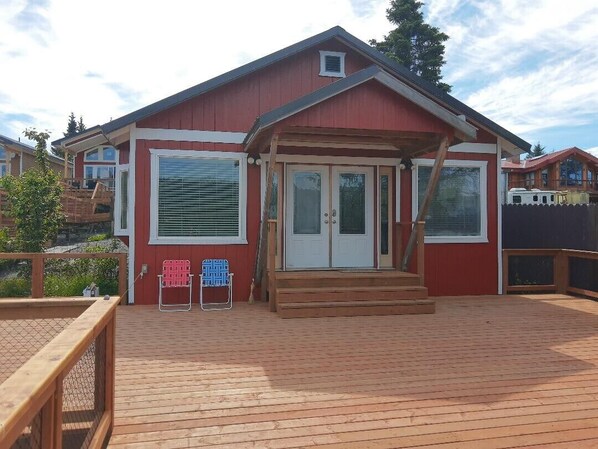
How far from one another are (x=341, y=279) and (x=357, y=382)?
2.82 meters

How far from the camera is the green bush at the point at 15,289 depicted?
707 centimetres

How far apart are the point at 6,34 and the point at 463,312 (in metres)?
8.37

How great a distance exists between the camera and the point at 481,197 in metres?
7.55

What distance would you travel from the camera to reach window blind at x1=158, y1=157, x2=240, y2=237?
650 centimetres

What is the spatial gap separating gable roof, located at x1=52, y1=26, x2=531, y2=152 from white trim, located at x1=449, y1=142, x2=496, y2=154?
0.28 metres

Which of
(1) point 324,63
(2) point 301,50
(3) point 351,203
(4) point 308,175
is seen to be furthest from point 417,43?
(4) point 308,175

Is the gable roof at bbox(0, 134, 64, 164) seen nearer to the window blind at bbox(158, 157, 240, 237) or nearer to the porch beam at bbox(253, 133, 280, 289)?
the window blind at bbox(158, 157, 240, 237)

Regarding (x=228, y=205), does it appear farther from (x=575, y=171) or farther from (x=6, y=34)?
(x=575, y=171)

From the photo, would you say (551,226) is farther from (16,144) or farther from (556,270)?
(16,144)

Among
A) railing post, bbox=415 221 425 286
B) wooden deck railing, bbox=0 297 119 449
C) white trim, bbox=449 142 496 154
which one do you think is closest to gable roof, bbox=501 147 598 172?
white trim, bbox=449 142 496 154

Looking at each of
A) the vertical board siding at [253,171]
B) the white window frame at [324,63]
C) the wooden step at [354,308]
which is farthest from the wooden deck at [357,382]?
the white window frame at [324,63]

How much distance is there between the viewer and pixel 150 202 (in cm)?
644

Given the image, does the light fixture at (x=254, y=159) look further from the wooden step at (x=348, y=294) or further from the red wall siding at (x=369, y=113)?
the wooden step at (x=348, y=294)

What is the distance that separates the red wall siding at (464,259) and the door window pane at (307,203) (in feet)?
4.79
